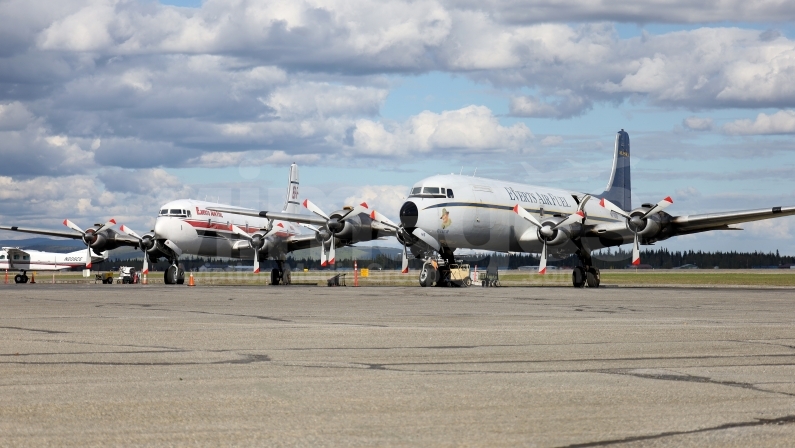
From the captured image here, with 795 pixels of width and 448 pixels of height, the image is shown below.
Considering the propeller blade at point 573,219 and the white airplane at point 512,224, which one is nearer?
the white airplane at point 512,224

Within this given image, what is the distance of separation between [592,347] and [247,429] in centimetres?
704

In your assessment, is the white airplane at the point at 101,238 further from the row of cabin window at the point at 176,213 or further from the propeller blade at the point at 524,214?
the propeller blade at the point at 524,214

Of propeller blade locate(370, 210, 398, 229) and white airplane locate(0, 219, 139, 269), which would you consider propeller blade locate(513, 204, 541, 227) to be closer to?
propeller blade locate(370, 210, 398, 229)

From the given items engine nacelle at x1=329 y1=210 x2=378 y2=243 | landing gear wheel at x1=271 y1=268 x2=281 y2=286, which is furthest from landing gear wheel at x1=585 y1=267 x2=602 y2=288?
landing gear wheel at x1=271 y1=268 x2=281 y2=286

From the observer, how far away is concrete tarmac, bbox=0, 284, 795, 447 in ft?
20.5

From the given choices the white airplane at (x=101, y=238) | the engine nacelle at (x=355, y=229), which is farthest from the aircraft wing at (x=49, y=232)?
the engine nacelle at (x=355, y=229)

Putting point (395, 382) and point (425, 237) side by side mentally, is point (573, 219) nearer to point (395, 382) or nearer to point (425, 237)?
point (425, 237)

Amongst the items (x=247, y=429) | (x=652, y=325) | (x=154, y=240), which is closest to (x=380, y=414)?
(x=247, y=429)

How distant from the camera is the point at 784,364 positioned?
1048cm

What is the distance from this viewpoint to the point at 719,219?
39344 millimetres

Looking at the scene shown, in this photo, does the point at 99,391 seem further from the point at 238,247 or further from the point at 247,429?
the point at 238,247

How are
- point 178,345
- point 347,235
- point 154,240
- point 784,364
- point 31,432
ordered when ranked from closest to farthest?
point 31,432 < point 784,364 < point 178,345 < point 347,235 < point 154,240

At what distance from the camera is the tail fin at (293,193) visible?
67.1m

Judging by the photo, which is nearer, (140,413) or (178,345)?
(140,413)
